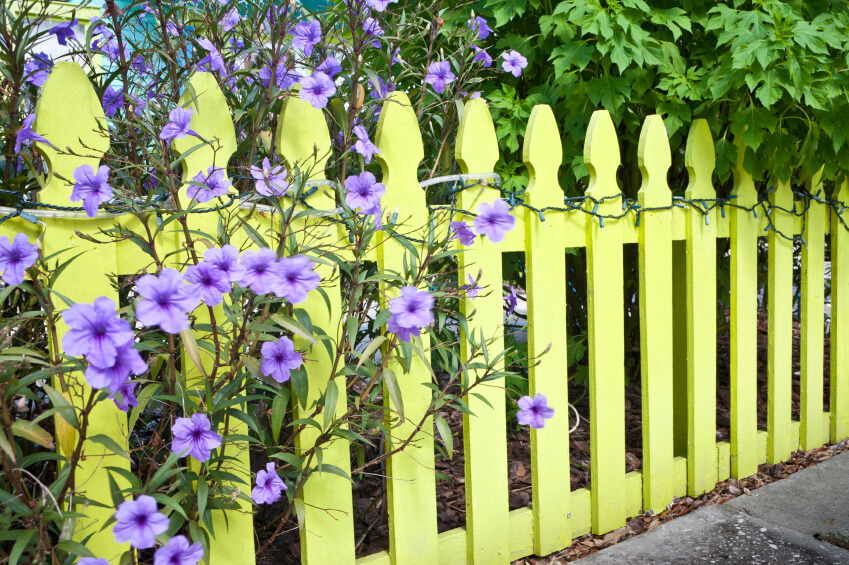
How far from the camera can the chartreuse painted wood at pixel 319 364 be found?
163 centimetres

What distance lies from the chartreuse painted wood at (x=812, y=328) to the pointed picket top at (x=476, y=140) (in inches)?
64.2

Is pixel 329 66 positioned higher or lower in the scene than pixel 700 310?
higher

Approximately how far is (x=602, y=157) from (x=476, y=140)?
19.3 inches

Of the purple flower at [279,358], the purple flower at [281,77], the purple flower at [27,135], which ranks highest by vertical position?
the purple flower at [281,77]

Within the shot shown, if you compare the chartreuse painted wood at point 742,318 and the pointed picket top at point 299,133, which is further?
the chartreuse painted wood at point 742,318

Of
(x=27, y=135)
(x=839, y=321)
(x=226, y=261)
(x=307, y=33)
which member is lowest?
(x=839, y=321)

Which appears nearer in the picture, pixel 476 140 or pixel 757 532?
pixel 476 140

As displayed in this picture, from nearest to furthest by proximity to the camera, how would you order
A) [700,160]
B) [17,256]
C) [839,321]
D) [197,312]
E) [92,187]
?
[17,256], [92,187], [197,312], [700,160], [839,321]

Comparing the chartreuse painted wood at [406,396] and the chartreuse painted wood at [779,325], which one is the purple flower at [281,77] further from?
the chartreuse painted wood at [779,325]

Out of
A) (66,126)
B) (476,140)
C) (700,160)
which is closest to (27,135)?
(66,126)

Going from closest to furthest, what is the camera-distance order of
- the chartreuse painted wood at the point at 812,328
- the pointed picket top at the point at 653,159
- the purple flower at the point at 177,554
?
the purple flower at the point at 177,554 → the pointed picket top at the point at 653,159 → the chartreuse painted wood at the point at 812,328

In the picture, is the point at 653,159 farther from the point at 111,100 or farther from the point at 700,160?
the point at 111,100

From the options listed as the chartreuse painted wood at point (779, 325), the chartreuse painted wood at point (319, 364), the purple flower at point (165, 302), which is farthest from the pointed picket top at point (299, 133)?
the chartreuse painted wood at point (779, 325)

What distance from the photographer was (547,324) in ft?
6.73
